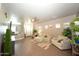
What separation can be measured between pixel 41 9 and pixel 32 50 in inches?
23.5

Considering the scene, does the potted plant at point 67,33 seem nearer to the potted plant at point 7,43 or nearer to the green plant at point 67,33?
the green plant at point 67,33

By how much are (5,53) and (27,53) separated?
0.31 metres

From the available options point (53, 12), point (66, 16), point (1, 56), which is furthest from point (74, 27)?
point (1, 56)

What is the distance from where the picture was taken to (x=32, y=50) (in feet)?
8.10

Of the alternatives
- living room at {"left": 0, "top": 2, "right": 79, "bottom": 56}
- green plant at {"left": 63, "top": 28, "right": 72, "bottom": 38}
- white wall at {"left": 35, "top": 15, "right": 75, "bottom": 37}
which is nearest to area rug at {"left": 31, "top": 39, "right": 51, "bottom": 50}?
living room at {"left": 0, "top": 2, "right": 79, "bottom": 56}

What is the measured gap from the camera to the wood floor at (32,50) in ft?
8.03

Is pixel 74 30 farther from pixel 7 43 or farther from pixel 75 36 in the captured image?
pixel 7 43

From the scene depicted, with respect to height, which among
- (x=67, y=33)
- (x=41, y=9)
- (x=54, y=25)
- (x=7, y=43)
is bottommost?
(x=7, y=43)

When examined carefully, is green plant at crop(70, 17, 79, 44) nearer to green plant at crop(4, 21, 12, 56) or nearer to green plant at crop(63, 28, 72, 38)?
green plant at crop(63, 28, 72, 38)

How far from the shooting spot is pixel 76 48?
2.43 meters

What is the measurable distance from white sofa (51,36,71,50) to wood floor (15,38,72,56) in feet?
0.19

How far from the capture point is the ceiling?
8.11ft

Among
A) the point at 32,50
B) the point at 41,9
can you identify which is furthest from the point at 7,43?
the point at 41,9

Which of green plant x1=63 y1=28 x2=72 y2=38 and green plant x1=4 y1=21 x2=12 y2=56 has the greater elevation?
green plant x1=63 y1=28 x2=72 y2=38
